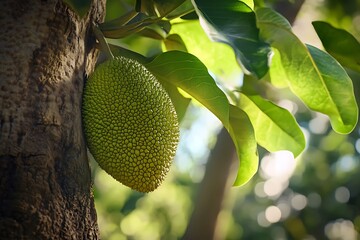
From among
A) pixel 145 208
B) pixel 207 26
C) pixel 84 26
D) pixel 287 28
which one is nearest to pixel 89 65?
pixel 84 26

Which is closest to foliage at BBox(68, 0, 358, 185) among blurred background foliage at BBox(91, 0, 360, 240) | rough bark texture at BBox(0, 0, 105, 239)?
rough bark texture at BBox(0, 0, 105, 239)

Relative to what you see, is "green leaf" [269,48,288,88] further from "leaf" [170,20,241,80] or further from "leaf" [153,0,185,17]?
"leaf" [153,0,185,17]

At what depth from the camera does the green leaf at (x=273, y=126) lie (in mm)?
1354

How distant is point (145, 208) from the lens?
27.7ft

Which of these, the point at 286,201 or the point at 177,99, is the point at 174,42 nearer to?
the point at 177,99

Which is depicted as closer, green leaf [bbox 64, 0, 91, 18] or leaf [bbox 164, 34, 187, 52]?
green leaf [bbox 64, 0, 91, 18]

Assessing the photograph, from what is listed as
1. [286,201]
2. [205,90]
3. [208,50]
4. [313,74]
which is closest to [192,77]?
[205,90]

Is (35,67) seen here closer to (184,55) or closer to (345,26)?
(184,55)

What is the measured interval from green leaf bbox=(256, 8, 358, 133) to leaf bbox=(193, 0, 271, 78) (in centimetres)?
20

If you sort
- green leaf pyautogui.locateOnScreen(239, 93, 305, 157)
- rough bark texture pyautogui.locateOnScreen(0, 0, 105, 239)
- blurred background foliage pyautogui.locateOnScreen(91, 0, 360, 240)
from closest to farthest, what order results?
rough bark texture pyautogui.locateOnScreen(0, 0, 105, 239)
green leaf pyautogui.locateOnScreen(239, 93, 305, 157)
blurred background foliage pyautogui.locateOnScreen(91, 0, 360, 240)

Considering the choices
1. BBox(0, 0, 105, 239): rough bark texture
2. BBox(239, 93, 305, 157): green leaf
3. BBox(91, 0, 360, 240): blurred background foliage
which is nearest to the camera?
BBox(0, 0, 105, 239): rough bark texture

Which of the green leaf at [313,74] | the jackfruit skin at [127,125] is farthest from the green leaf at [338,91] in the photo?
the jackfruit skin at [127,125]

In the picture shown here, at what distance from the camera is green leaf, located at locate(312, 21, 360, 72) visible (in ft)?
4.29

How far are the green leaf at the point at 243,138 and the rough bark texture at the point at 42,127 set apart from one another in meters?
0.31
